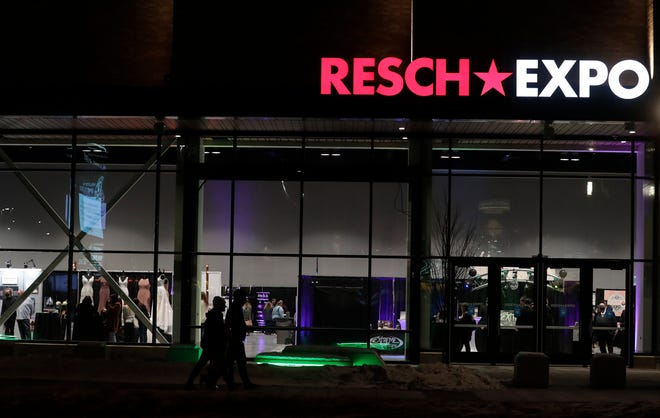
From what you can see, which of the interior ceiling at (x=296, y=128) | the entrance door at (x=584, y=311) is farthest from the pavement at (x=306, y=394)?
the interior ceiling at (x=296, y=128)

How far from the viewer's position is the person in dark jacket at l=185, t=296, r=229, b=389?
14.7m

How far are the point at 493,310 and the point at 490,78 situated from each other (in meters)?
5.89

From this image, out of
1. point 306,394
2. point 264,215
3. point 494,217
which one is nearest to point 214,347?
point 306,394

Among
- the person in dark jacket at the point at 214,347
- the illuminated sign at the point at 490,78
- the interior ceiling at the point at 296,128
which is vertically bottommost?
the person in dark jacket at the point at 214,347

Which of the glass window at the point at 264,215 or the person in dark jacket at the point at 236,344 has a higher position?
the glass window at the point at 264,215

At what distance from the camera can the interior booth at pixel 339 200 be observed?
2114 centimetres

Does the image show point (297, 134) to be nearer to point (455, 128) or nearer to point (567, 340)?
point (455, 128)

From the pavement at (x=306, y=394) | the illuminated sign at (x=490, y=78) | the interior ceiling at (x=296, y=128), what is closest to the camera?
the pavement at (x=306, y=394)

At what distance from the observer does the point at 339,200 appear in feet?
71.9

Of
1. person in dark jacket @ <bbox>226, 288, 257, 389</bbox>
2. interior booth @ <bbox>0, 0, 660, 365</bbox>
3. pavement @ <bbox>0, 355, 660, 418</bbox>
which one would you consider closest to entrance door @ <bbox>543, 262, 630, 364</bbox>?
interior booth @ <bbox>0, 0, 660, 365</bbox>

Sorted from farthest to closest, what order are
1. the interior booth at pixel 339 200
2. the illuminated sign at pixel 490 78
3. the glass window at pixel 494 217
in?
the glass window at pixel 494 217, the interior booth at pixel 339 200, the illuminated sign at pixel 490 78

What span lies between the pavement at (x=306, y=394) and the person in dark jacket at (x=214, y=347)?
0.91 ft

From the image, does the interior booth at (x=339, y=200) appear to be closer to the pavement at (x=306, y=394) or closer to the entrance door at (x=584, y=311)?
the entrance door at (x=584, y=311)

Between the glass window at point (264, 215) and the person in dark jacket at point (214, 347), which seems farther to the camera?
the glass window at point (264, 215)
